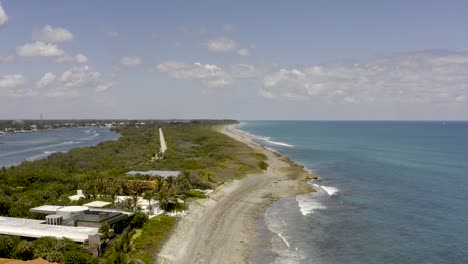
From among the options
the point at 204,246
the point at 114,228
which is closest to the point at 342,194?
the point at 204,246

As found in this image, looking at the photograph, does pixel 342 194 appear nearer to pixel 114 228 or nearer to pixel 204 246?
pixel 204 246

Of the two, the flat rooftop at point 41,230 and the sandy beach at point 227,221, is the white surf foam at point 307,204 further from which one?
the flat rooftop at point 41,230

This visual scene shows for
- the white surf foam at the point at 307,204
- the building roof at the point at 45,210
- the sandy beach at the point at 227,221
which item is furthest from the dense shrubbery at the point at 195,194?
the building roof at the point at 45,210

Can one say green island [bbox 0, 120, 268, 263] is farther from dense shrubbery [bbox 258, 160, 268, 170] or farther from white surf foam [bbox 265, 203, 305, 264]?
white surf foam [bbox 265, 203, 305, 264]

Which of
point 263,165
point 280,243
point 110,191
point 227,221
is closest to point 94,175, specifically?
point 110,191

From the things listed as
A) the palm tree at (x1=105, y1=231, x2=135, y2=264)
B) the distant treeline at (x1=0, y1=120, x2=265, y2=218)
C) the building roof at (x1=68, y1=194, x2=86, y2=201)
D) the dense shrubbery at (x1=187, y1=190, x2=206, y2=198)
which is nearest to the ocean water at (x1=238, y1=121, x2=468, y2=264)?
the dense shrubbery at (x1=187, y1=190, x2=206, y2=198)

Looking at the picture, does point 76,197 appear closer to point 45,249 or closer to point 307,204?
point 45,249
